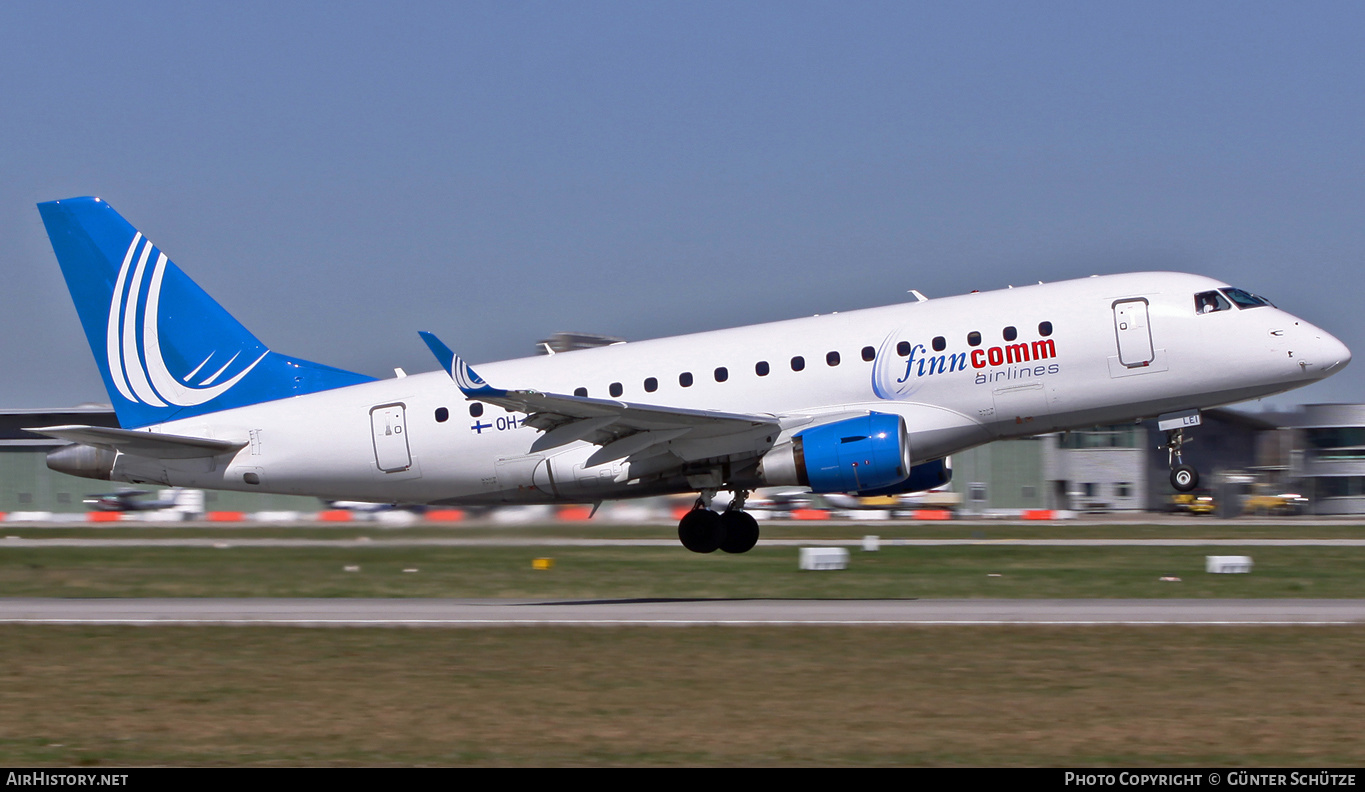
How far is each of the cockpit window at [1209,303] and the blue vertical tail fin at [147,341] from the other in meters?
17.3

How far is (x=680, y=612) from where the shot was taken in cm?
2348

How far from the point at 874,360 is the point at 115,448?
15332 millimetres

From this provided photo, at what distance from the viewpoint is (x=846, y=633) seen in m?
20.3

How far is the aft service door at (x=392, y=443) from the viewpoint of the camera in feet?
94.6

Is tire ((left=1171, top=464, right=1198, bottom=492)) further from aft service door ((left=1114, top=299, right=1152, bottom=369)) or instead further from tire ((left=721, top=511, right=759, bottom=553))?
tire ((left=721, top=511, right=759, bottom=553))

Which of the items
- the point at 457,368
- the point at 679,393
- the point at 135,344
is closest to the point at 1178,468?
the point at 679,393

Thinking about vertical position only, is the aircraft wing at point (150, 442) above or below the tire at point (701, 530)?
above

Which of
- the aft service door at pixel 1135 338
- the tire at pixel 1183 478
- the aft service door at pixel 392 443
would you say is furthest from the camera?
the aft service door at pixel 392 443

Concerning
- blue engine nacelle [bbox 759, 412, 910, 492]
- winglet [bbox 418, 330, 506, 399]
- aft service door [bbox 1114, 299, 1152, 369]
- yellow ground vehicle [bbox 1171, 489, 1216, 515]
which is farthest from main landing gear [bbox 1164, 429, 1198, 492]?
yellow ground vehicle [bbox 1171, 489, 1216, 515]

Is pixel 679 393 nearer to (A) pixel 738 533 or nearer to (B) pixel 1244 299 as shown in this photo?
(A) pixel 738 533

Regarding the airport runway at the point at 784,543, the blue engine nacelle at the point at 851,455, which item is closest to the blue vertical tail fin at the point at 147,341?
the airport runway at the point at 784,543

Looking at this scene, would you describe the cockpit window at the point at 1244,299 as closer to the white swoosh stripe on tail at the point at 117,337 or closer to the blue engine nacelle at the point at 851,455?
the blue engine nacelle at the point at 851,455

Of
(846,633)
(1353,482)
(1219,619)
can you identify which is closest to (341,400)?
(846,633)
